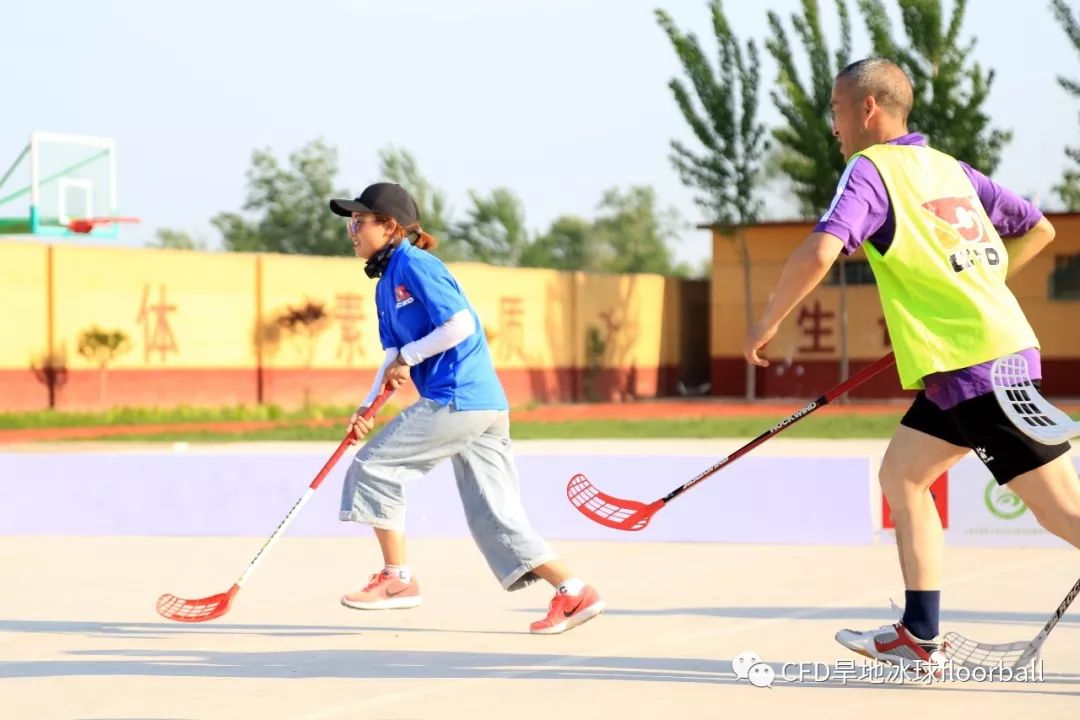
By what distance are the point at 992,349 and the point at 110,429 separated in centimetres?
2322

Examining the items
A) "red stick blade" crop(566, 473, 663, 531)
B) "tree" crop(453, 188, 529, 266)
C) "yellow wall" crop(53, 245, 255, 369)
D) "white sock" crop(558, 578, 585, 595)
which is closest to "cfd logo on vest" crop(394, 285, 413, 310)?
A: "red stick blade" crop(566, 473, 663, 531)

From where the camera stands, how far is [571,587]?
21.9ft

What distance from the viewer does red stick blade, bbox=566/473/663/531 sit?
20.9 feet

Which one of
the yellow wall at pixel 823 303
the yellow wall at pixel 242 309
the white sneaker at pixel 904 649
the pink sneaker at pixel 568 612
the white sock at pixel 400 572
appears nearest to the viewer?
the white sneaker at pixel 904 649

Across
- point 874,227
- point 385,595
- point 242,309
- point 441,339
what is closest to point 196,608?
point 385,595

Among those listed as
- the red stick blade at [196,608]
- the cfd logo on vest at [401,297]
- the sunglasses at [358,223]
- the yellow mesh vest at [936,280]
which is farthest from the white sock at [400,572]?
the yellow mesh vest at [936,280]

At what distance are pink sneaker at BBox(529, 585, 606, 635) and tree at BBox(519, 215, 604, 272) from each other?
72828 millimetres

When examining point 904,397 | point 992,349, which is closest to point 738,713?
point 992,349

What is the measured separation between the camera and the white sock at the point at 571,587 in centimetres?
666

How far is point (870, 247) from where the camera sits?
17.2 ft

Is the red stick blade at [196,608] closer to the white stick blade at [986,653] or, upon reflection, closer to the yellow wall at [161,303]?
the white stick blade at [986,653]

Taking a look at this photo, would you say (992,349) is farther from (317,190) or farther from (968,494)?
(317,190)

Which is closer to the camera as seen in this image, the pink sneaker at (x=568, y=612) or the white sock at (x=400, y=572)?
the pink sneaker at (x=568, y=612)

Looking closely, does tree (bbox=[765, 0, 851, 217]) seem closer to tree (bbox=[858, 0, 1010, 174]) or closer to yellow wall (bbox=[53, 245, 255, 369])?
tree (bbox=[858, 0, 1010, 174])
